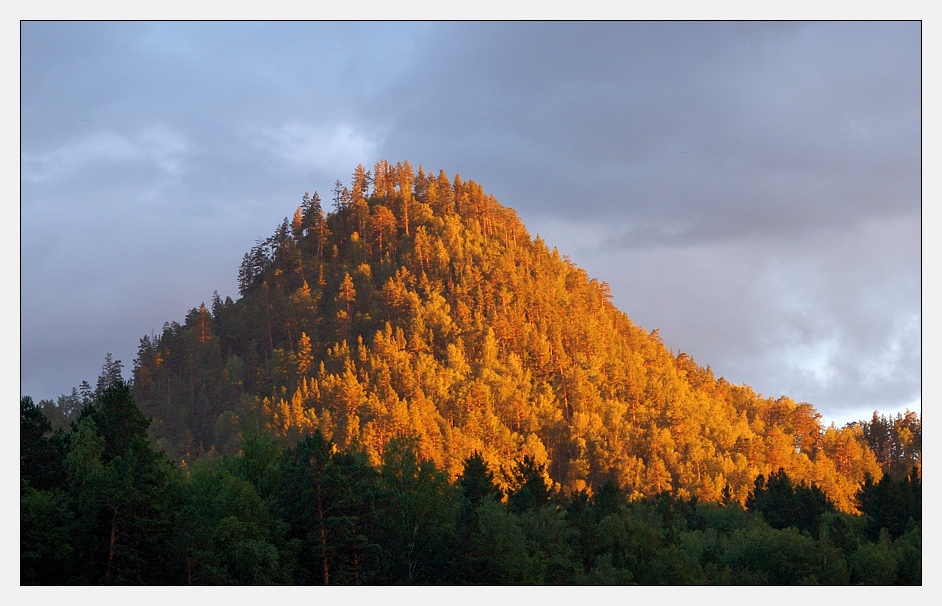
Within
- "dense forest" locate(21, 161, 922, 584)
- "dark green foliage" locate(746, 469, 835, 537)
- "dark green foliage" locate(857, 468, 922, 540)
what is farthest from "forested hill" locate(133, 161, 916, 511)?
"dark green foliage" locate(857, 468, 922, 540)

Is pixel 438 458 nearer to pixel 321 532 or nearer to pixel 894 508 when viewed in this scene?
pixel 894 508

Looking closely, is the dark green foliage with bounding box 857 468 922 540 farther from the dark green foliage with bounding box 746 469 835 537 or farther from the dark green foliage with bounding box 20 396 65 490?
the dark green foliage with bounding box 20 396 65 490

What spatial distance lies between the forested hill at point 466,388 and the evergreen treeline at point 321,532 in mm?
65319

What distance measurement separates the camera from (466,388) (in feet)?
550

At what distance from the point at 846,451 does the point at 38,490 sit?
145822 mm

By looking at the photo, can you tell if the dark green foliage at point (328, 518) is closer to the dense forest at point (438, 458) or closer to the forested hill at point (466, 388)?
the dense forest at point (438, 458)

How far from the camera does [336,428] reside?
475ft

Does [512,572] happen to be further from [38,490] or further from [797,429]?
[797,429]

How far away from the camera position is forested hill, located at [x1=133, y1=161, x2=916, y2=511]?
154m

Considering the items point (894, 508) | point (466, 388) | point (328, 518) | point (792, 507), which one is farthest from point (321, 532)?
point (466, 388)

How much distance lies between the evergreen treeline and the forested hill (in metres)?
65.3

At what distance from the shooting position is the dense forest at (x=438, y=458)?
2221 inches

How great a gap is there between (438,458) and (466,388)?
84.3 feet
